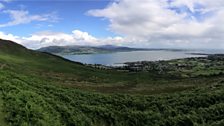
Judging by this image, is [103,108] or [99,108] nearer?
[99,108]

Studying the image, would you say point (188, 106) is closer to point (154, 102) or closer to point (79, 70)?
point (154, 102)

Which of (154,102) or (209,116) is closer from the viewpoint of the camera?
(209,116)

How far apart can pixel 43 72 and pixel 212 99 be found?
189 ft

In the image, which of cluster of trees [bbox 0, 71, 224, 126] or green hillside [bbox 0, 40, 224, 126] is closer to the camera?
green hillside [bbox 0, 40, 224, 126]

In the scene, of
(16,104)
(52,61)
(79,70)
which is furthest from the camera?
(52,61)

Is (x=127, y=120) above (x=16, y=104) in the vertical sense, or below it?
below

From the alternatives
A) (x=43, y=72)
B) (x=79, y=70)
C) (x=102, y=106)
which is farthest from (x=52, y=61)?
(x=102, y=106)

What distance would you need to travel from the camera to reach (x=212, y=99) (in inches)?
1722

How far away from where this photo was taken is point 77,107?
41.6m

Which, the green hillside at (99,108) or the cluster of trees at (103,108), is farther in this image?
the cluster of trees at (103,108)

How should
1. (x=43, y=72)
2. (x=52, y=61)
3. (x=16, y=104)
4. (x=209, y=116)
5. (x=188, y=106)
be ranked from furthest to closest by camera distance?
1. (x=52, y=61)
2. (x=43, y=72)
3. (x=188, y=106)
4. (x=209, y=116)
5. (x=16, y=104)

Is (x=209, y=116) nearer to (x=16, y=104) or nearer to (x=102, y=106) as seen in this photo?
(x=102, y=106)

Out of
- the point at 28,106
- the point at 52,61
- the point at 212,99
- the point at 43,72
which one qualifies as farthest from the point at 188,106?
the point at 52,61

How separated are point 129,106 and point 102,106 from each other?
143 inches
